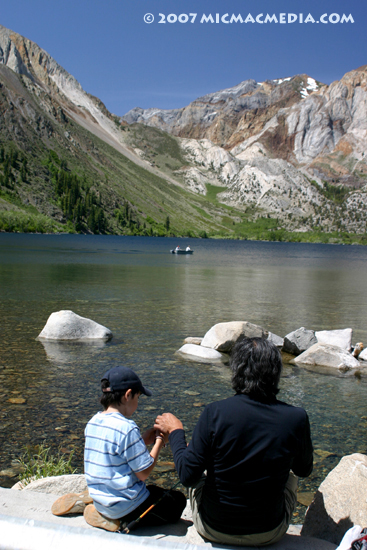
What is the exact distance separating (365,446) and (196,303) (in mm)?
20719

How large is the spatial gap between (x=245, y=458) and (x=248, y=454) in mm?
49

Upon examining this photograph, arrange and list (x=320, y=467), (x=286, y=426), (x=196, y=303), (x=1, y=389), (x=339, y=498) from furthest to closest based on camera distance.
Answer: (x=196, y=303) → (x=1, y=389) → (x=320, y=467) → (x=339, y=498) → (x=286, y=426)

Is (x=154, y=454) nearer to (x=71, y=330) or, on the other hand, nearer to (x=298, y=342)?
(x=298, y=342)

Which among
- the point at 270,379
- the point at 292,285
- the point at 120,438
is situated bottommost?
the point at 292,285

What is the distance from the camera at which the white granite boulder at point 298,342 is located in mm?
17484

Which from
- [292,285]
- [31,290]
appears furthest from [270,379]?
[292,285]

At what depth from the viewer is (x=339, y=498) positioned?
533 centimetres

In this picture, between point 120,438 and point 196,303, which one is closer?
point 120,438

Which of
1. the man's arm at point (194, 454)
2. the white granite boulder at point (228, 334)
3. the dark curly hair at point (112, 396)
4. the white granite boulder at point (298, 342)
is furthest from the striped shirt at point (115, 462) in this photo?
the white granite boulder at point (298, 342)

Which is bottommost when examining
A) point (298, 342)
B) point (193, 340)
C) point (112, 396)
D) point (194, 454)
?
point (193, 340)

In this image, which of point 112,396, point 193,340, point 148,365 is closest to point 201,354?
point 193,340

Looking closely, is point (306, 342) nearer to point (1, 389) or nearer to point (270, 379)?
point (1, 389)

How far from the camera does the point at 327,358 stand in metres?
16.0

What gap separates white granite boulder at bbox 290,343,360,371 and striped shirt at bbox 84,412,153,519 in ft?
40.5
